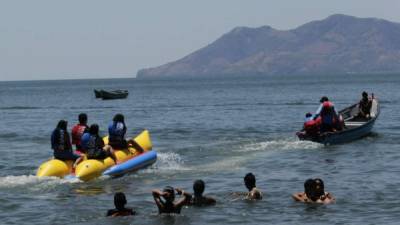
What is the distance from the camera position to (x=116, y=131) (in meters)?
22.5

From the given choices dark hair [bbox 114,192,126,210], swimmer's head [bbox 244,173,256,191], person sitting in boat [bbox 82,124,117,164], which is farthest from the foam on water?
dark hair [bbox 114,192,126,210]

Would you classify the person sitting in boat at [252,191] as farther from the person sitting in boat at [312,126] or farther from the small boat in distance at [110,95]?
the small boat in distance at [110,95]

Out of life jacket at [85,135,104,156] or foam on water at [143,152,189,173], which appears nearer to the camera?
life jacket at [85,135,104,156]

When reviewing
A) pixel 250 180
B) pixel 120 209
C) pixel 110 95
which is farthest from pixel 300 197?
pixel 110 95

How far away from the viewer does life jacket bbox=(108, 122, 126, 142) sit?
22.4 meters

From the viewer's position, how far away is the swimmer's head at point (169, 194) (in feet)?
50.5

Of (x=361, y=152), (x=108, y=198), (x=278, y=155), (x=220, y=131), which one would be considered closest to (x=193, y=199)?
(x=108, y=198)

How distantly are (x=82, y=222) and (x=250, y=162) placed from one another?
9.63m

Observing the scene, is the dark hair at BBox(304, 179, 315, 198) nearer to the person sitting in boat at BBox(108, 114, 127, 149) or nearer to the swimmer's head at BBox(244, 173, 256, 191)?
the swimmer's head at BBox(244, 173, 256, 191)

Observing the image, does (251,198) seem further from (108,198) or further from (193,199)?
(108,198)

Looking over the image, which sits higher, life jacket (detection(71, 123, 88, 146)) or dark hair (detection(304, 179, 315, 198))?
life jacket (detection(71, 123, 88, 146))

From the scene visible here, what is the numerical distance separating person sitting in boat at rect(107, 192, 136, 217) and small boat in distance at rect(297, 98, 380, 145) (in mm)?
13436

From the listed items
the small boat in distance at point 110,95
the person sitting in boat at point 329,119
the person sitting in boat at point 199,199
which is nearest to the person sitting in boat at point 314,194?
the person sitting in boat at point 199,199

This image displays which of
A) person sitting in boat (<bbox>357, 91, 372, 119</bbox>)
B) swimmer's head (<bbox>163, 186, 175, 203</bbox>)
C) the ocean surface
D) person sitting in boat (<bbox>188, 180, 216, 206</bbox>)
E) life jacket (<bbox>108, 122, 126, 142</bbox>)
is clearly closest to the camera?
swimmer's head (<bbox>163, 186, 175, 203</bbox>)
